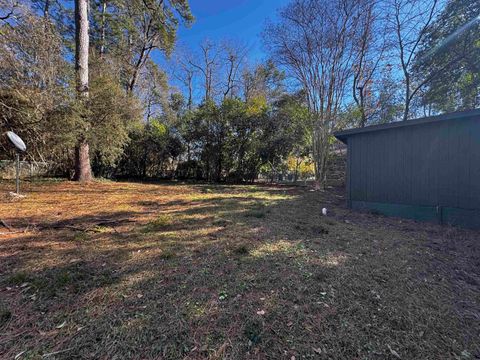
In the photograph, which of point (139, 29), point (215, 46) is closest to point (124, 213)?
point (139, 29)

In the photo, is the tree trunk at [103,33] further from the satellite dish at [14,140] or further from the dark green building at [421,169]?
the dark green building at [421,169]

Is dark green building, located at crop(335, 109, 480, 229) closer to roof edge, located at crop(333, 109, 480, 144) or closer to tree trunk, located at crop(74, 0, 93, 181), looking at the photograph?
roof edge, located at crop(333, 109, 480, 144)

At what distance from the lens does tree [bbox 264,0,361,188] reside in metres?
8.96

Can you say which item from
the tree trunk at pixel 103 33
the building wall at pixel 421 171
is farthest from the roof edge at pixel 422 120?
the tree trunk at pixel 103 33

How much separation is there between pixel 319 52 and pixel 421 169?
6710 mm

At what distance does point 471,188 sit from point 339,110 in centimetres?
671

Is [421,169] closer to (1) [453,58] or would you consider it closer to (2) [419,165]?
(2) [419,165]

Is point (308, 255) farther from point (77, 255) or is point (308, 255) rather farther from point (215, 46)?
point (215, 46)

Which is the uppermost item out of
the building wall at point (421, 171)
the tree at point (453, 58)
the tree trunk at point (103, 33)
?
the tree trunk at point (103, 33)

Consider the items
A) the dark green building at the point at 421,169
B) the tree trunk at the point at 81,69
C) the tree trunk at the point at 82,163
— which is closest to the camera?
the dark green building at the point at 421,169

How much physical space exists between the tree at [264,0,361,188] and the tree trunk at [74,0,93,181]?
7.04 m

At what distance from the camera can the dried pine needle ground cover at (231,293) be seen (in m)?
1.37

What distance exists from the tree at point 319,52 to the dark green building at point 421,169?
4286 mm

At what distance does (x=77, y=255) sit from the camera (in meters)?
2.39
